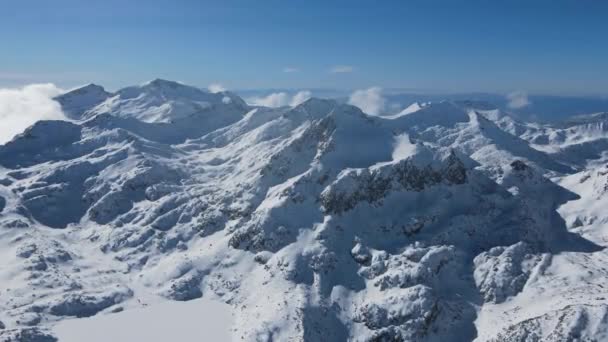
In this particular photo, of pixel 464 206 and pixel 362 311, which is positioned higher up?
pixel 464 206

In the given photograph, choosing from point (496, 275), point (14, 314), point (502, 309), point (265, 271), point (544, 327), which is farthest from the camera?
point (265, 271)

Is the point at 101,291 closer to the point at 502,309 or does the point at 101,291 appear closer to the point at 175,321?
the point at 175,321

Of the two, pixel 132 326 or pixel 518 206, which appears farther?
pixel 518 206

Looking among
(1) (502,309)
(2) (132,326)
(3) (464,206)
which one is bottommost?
(2) (132,326)

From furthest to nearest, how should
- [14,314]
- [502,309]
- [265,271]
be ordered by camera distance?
1. [265,271]
2. [14,314]
3. [502,309]

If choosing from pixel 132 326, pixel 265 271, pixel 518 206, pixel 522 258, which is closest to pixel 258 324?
pixel 265 271

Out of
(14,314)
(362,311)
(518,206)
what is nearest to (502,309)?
(362,311)
